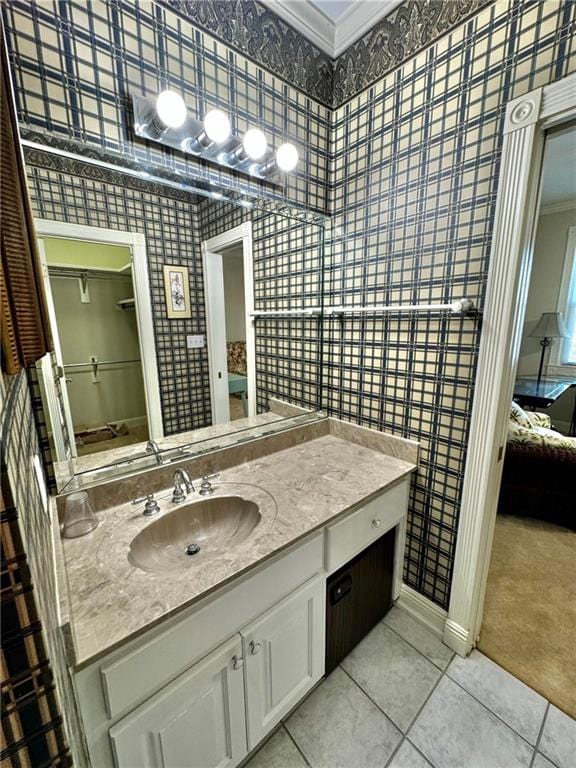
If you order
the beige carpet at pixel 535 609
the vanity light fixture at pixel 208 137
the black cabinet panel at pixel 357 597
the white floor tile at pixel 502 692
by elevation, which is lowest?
the beige carpet at pixel 535 609

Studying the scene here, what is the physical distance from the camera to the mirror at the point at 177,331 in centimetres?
102

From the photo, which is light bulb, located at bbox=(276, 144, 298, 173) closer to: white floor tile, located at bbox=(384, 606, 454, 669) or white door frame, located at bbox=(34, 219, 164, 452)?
white door frame, located at bbox=(34, 219, 164, 452)

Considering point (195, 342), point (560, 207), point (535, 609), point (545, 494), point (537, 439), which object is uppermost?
point (560, 207)

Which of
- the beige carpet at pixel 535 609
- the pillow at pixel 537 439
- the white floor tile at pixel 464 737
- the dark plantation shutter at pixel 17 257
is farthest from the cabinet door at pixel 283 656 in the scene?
the pillow at pixel 537 439

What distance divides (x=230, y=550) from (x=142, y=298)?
92cm

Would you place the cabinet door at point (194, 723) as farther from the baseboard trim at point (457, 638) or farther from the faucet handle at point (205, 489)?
the baseboard trim at point (457, 638)

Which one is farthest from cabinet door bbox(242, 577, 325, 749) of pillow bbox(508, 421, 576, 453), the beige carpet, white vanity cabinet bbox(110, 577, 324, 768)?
pillow bbox(508, 421, 576, 453)

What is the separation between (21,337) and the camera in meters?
0.69

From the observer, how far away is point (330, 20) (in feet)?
4.49

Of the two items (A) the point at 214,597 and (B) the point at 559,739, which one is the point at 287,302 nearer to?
(A) the point at 214,597

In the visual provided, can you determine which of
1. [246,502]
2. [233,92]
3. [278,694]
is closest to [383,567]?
[278,694]

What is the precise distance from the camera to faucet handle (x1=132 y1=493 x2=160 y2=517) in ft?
3.53

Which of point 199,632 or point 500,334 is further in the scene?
point 500,334

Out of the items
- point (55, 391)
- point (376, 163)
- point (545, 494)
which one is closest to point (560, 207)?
point (545, 494)
